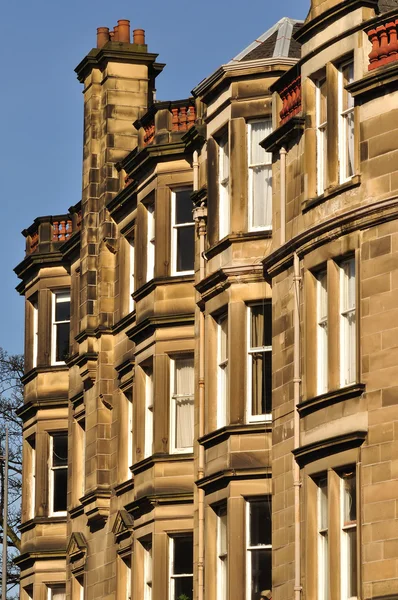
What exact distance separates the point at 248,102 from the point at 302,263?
571 centimetres

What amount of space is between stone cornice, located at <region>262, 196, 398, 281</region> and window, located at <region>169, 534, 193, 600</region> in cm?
792

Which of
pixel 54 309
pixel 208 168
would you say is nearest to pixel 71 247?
pixel 54 309

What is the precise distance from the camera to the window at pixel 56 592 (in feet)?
178

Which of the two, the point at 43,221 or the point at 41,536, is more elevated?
the point at 43,221

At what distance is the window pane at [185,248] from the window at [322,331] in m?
9.54

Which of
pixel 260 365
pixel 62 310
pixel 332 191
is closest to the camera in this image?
pixel 332 191

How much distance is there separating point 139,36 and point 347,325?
761 inches

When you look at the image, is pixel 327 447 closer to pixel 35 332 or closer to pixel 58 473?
pixel 58 473

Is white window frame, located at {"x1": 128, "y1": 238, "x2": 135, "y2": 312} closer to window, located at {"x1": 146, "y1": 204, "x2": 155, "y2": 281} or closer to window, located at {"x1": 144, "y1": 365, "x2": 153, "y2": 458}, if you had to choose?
window, located at {"x1": 146, "y1": 204, "x2": 155, "y2": 281}

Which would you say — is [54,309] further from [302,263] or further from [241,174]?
[302,263]

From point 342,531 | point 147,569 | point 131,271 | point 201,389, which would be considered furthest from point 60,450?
point 342,531

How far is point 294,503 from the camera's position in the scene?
1383 inches

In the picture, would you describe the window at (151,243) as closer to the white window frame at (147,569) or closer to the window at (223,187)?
the window at (223,187)

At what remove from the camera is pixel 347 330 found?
34312mm
